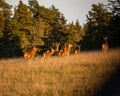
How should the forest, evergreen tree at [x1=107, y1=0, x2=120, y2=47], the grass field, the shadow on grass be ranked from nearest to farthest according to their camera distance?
the shadow on grass, the grass field, evergreen tree at [x1=107, y1=0, x2=120, y2=47], the forest

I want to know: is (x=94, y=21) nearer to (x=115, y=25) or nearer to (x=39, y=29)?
(x=39, y=29)

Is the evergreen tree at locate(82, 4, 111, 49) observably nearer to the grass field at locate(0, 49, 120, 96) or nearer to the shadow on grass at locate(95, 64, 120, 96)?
the grass field at locate(0, 49, 120, 96)

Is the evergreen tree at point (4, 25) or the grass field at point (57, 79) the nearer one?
the grass field at point (57, 79)

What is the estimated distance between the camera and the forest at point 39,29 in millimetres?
44500

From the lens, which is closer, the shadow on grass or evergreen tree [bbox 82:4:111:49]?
the shadow on grass

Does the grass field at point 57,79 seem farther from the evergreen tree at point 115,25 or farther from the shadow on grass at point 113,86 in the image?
the evergreen tree at point 115,25

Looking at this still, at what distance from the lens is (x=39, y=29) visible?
158ft

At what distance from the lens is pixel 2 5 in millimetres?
45875

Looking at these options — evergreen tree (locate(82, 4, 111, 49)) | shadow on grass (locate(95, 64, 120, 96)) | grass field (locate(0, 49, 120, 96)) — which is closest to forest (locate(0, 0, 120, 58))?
evergreen tree (locate(82, 4, 111, 49))

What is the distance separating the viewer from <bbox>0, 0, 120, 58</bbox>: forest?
44.5 meters

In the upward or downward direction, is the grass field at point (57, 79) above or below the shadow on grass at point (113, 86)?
below

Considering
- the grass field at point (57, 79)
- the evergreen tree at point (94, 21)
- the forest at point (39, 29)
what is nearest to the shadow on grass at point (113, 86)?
the grass field at point (57, 79)

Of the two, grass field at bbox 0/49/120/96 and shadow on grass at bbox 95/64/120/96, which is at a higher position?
shadow on grass at bbox 95/64/120/96

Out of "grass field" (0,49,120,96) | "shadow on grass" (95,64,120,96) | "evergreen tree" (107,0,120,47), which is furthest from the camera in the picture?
"evergreen tree" (107,0,120,47)
